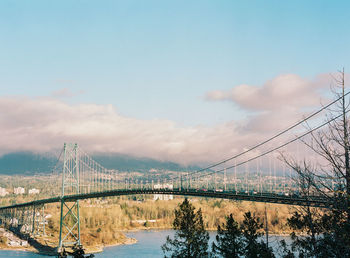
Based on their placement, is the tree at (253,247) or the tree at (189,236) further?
the tree at (189,236)

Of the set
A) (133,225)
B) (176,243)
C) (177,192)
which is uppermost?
(177,192)

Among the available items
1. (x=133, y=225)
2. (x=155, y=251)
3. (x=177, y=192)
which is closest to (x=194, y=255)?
(x=177, y=192)

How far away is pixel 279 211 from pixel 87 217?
4222 centimetres

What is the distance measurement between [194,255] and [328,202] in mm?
19873

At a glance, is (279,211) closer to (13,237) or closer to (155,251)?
(155,251)

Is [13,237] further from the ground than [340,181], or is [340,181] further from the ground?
[340,181]

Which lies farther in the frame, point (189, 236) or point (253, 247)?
point (189, 236)

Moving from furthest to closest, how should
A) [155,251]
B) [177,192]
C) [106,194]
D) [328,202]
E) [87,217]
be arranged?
1. [87,217]
2. [155,251]
3. [106,194]
4. [177,192]
5. [328,202]

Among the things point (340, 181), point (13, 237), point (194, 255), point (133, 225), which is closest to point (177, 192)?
point (194, 255)

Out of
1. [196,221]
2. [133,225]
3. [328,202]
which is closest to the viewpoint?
[328,202]

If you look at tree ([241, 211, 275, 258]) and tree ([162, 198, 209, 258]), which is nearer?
tree ([241, 211, 275, 258])

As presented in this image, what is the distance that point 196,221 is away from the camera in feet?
93.9

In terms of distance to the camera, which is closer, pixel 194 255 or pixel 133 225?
pixel 194 255

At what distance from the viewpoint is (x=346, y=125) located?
23.1 ft
